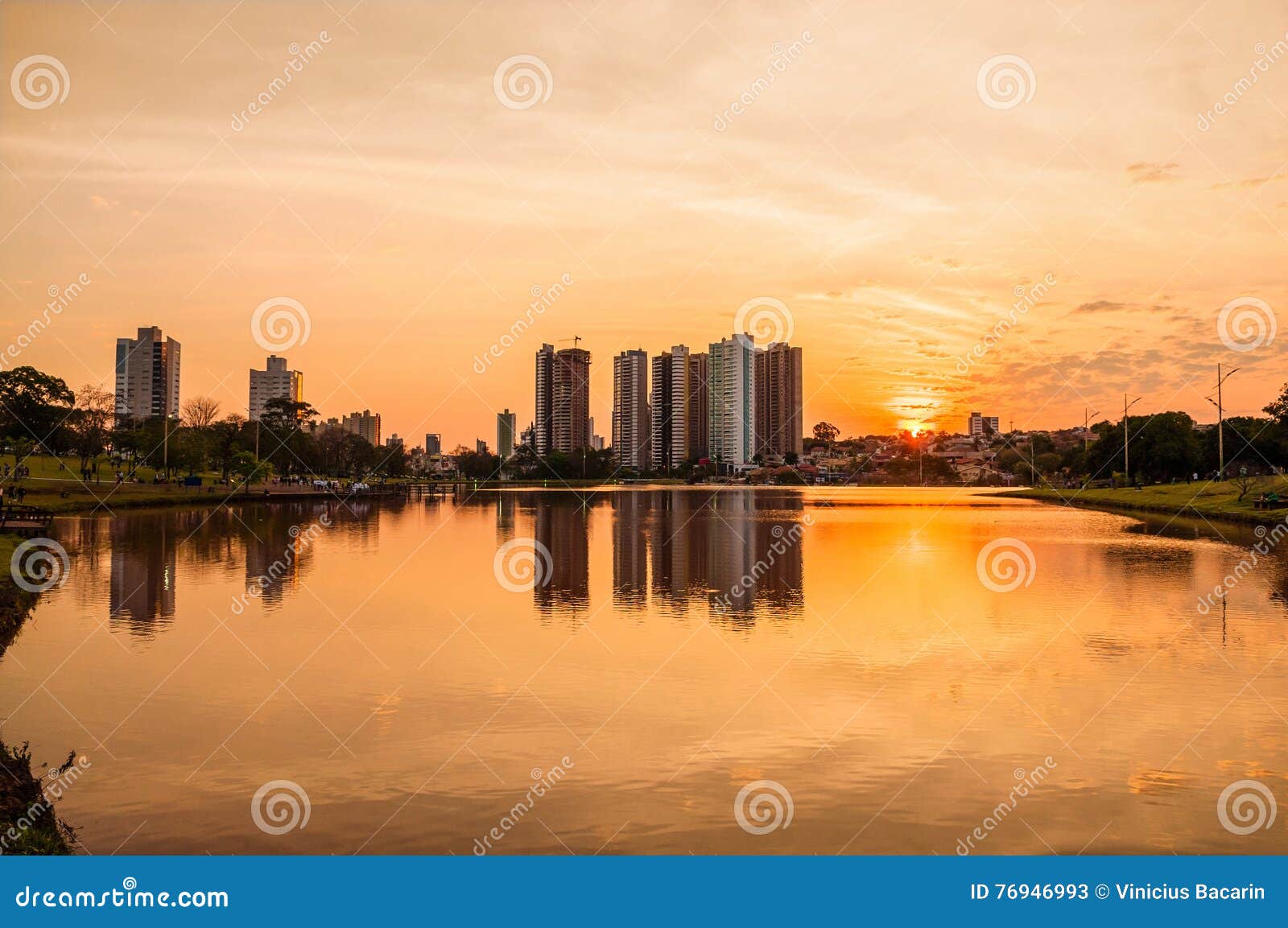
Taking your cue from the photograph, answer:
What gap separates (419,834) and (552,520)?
49.3 meters

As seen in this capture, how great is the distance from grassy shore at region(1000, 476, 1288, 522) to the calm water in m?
28.2

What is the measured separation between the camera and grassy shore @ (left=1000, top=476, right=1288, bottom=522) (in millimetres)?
54575

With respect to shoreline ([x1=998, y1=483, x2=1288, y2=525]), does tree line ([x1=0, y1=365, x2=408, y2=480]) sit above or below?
above

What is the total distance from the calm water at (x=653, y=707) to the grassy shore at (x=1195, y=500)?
2818 centimetres

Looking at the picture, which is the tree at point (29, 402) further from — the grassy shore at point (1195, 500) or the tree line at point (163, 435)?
the grassy shore at point (1195, 500)

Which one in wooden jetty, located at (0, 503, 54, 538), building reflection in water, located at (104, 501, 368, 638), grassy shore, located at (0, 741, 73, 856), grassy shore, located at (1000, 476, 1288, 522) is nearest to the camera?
grassy shore, located at (0, 741, 73, 856)

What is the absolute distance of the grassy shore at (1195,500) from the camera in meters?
54.6

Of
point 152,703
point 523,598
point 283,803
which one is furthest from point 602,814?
point 523,598

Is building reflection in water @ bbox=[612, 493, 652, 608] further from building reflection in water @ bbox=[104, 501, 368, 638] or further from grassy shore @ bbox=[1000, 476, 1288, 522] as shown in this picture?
grassy shore @ bbox=[1000, 476, 1288, 522]

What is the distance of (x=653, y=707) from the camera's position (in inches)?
569

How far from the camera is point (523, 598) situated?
25375 millimetres

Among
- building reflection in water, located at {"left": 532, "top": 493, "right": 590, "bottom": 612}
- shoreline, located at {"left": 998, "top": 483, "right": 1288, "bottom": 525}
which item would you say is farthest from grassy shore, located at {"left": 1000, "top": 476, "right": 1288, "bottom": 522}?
building reflection in water, located at {"left": 532, "top": 493, "right": 590, "bottom": 612}

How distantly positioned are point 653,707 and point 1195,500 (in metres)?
66.3

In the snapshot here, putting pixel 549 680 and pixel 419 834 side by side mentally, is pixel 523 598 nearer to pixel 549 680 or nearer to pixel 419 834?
pixel 549 680
